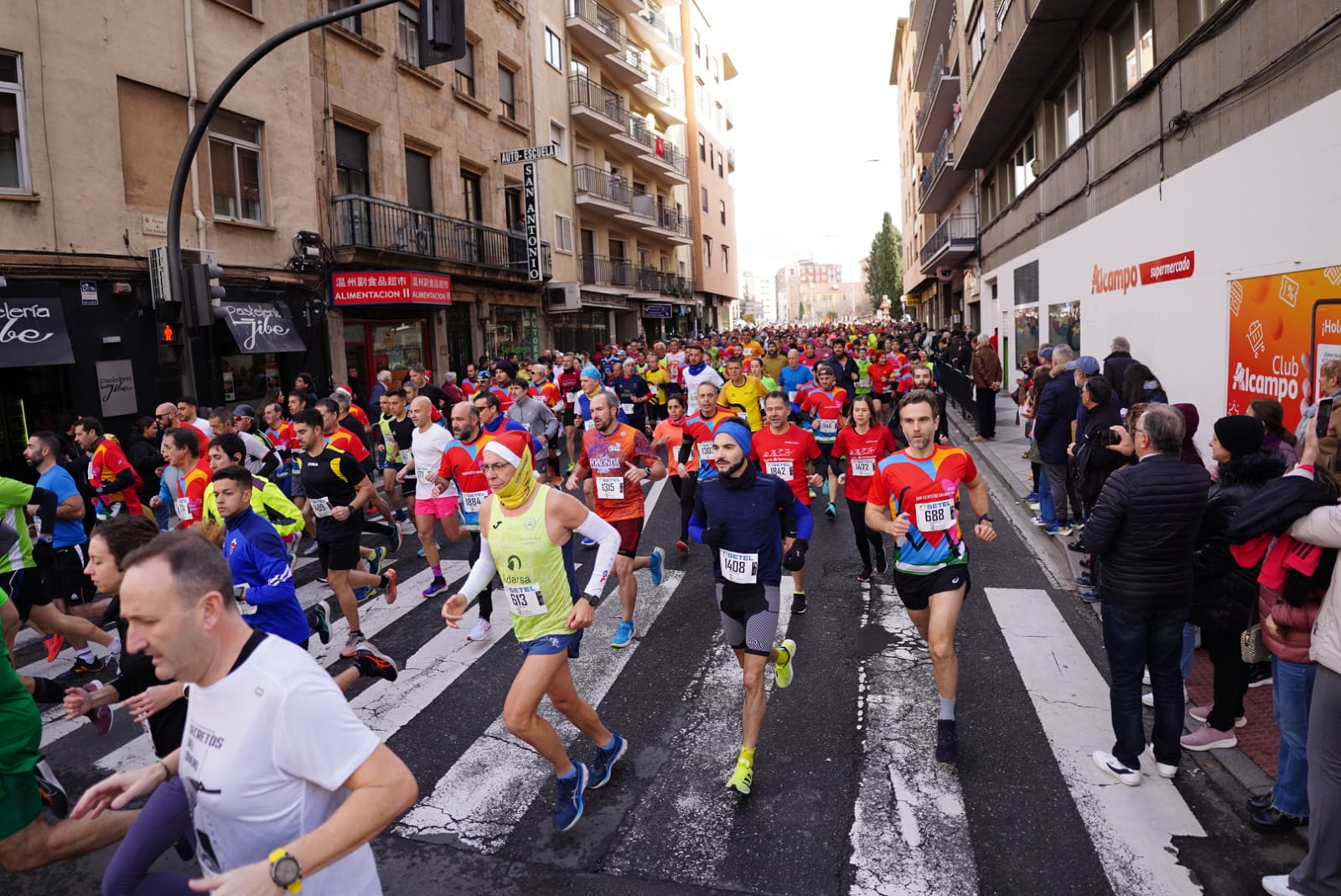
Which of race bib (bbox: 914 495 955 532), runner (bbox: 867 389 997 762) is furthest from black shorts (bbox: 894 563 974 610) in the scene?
race bib (bbox: 914 495 955 532)

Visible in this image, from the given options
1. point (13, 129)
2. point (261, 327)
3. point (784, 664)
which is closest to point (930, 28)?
point (261, 327)

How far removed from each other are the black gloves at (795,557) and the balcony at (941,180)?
92.8 feet

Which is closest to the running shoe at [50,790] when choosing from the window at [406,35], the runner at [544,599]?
the runner at [544,599]

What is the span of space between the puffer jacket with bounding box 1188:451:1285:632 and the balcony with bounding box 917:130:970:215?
28068 mm

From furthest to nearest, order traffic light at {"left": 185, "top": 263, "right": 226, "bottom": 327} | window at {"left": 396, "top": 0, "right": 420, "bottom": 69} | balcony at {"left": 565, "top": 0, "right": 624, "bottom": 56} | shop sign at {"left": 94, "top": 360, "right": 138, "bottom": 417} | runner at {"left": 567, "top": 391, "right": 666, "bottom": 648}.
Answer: balcony at {"left": 565, "top": 0, "right": 624, "bottom": 56} < window at {"left": 396, "top": 0, "right": 420, "bottom": 69} < shop sign at {"left": 94, "top": 360, "right": 138, "bottom": 417} < traffic light at {"left": 185, "top": 263, "right": 226, "bottom": 327} < runner at {"left": 567, "top": 391, "right": 666, "bottom": 648}

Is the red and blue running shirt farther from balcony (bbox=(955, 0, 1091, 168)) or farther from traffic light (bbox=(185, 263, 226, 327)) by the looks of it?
balcony (bbox=(955, 0, 1091, 168))

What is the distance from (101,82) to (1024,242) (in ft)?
67.3

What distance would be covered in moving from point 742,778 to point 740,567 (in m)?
1.13

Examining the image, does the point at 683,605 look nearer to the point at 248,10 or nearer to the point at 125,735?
the point at 125,735

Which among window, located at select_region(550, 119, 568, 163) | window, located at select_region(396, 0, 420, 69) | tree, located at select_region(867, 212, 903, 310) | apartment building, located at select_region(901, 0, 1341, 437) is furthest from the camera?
tree, located at select_region(867, 212, 903, 310)

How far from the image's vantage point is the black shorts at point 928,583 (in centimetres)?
493

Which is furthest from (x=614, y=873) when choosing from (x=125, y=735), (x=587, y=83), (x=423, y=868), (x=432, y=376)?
(x=587, y=83)

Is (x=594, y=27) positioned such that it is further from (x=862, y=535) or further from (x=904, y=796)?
(x=904, y=796)

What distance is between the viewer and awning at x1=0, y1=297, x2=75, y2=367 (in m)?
11.9
